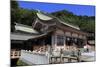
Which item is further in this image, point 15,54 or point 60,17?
point 60,17

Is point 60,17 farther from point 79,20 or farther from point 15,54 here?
point 15,54

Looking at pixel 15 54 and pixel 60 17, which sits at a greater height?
pixel 60 17

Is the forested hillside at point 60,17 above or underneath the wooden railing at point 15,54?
above

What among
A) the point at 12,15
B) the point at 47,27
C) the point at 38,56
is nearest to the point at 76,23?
the point at 47,27

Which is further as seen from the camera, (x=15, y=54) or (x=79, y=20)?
(x=79, y=20)

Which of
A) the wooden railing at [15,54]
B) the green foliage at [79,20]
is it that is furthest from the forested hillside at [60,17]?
the wooden railing at [15,54]

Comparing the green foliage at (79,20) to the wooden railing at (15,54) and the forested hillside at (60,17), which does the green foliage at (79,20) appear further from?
the wooden railing at (15,54)

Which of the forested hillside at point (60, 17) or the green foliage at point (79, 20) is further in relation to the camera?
the green foliage at point (79, 20)

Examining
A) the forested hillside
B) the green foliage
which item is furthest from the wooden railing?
the green foliage

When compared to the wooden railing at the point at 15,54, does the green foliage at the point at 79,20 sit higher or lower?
higher

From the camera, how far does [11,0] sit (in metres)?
2.39

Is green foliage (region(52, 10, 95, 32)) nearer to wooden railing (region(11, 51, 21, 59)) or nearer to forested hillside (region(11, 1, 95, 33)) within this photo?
forested hillside (region(11, 1, 95, 33))

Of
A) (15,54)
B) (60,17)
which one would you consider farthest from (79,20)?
(15,54)

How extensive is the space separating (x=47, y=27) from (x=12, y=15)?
1.60ft
